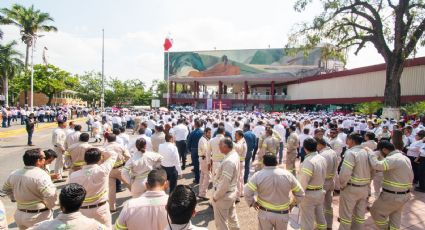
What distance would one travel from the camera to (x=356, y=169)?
5027 millimetres

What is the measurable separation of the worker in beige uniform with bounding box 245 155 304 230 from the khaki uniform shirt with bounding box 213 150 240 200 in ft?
1.77

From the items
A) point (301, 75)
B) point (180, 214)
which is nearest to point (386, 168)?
point (180, 214)

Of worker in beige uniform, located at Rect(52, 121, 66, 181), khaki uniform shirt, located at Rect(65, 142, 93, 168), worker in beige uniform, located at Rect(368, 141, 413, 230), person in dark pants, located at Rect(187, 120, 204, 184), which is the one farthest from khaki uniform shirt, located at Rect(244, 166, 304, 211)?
worker in beige uniform, located at Rect(52, 121, 66, 181)

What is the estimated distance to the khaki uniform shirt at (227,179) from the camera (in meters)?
4.64

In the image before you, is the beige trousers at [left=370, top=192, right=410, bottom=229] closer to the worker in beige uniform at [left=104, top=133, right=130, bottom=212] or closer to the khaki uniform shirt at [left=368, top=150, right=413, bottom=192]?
the khaki uniform shirt at [left=368, top=150, right=413, bottom=192]

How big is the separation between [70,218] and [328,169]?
4.44 metres

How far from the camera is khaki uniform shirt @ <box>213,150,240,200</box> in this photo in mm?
4637

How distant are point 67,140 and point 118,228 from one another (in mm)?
6260

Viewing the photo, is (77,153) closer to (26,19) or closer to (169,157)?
(169,157)

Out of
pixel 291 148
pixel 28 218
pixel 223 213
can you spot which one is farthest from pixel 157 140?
pixel 28 218

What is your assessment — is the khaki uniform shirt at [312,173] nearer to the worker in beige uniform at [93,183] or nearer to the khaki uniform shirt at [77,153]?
the worker in beige uniform at [93,183]

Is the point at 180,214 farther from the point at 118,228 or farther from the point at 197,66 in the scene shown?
the point at 197,66

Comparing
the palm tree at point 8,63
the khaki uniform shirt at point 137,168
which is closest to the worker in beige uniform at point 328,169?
the khaki uniform shirt at point 137,168

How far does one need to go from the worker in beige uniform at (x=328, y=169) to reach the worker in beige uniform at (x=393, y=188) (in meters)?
0.62
